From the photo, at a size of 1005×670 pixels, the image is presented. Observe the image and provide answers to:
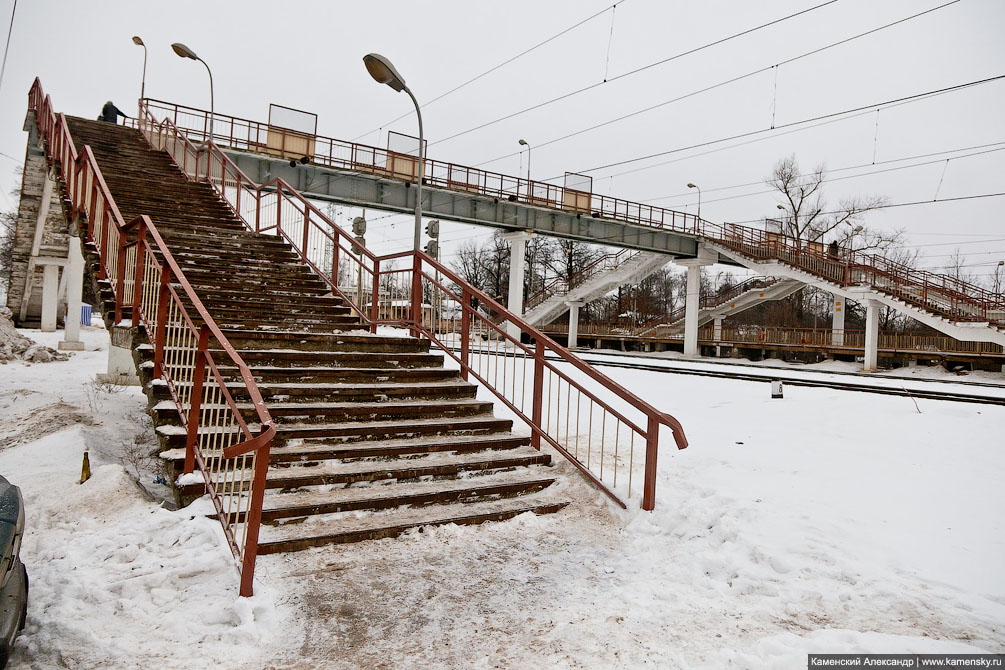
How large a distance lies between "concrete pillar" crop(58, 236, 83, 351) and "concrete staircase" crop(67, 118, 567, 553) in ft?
38.0

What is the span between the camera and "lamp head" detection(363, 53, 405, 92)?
1209cm

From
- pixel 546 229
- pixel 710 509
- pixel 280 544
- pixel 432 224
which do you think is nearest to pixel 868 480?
pixel 710 509

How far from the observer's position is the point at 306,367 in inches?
260

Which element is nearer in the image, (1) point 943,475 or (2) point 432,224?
(1) point 943,475

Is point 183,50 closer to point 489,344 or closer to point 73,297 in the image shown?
point 73,297

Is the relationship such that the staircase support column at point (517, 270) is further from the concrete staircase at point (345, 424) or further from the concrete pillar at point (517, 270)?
the concrete staircase at point (345, 424)

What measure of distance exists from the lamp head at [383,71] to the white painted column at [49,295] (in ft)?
57.7

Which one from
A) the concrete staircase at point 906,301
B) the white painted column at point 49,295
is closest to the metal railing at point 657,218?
the concrete staircase at point 906,301

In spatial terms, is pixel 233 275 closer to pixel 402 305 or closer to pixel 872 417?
pixel 402 305

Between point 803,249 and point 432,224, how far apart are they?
1880cm

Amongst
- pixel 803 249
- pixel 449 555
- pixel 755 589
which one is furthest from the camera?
pixel 803 249

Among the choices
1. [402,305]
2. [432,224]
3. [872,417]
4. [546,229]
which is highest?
[546,229]

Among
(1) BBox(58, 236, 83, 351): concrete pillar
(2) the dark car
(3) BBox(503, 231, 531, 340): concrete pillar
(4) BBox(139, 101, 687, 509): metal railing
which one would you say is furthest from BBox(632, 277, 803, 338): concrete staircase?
(2) the dark car

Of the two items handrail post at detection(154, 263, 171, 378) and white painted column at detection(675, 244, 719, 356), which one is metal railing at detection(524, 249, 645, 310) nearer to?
white painted column at detection(675, 244, 719, 356)
